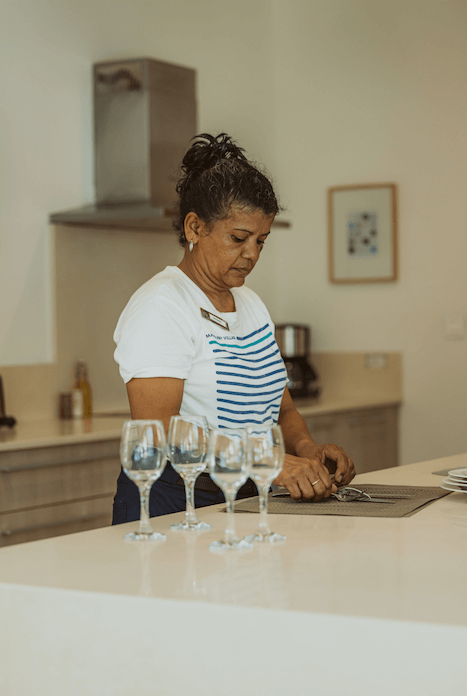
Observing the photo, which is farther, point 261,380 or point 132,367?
point 261,380

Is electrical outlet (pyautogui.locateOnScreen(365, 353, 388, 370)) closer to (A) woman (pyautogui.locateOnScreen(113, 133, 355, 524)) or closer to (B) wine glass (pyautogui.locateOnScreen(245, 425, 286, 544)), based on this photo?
(A) woman (pyautogui.locateOnScreen(113, 133, 355, 524))

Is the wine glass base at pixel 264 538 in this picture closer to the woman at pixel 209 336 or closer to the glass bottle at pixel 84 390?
the woman at pixel 209 336

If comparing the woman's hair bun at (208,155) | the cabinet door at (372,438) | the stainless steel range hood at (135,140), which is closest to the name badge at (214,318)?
the woman's hair bun at (208,155)

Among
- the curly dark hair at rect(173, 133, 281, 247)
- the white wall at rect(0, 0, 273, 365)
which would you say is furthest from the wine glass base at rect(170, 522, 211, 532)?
the white wall at rect(0, 0, 273, 365)

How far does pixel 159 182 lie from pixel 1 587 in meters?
2.70

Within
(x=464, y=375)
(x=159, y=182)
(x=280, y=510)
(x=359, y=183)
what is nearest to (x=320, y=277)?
(x=359, y=183)

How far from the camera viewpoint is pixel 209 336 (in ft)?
5.87

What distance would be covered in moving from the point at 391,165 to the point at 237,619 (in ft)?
12.7

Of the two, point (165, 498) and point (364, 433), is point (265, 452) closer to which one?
point (165, 498)

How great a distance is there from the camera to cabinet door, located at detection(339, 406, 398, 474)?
14.0 ft

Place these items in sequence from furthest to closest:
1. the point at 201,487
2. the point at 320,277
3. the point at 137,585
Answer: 1. the point at 320,277
2. the point at 201,487
3. the point at 137,585

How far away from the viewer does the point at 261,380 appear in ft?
6.12

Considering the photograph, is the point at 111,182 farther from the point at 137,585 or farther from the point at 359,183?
the point at 137,585

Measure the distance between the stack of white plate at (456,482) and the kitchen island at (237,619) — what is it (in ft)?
1.09
